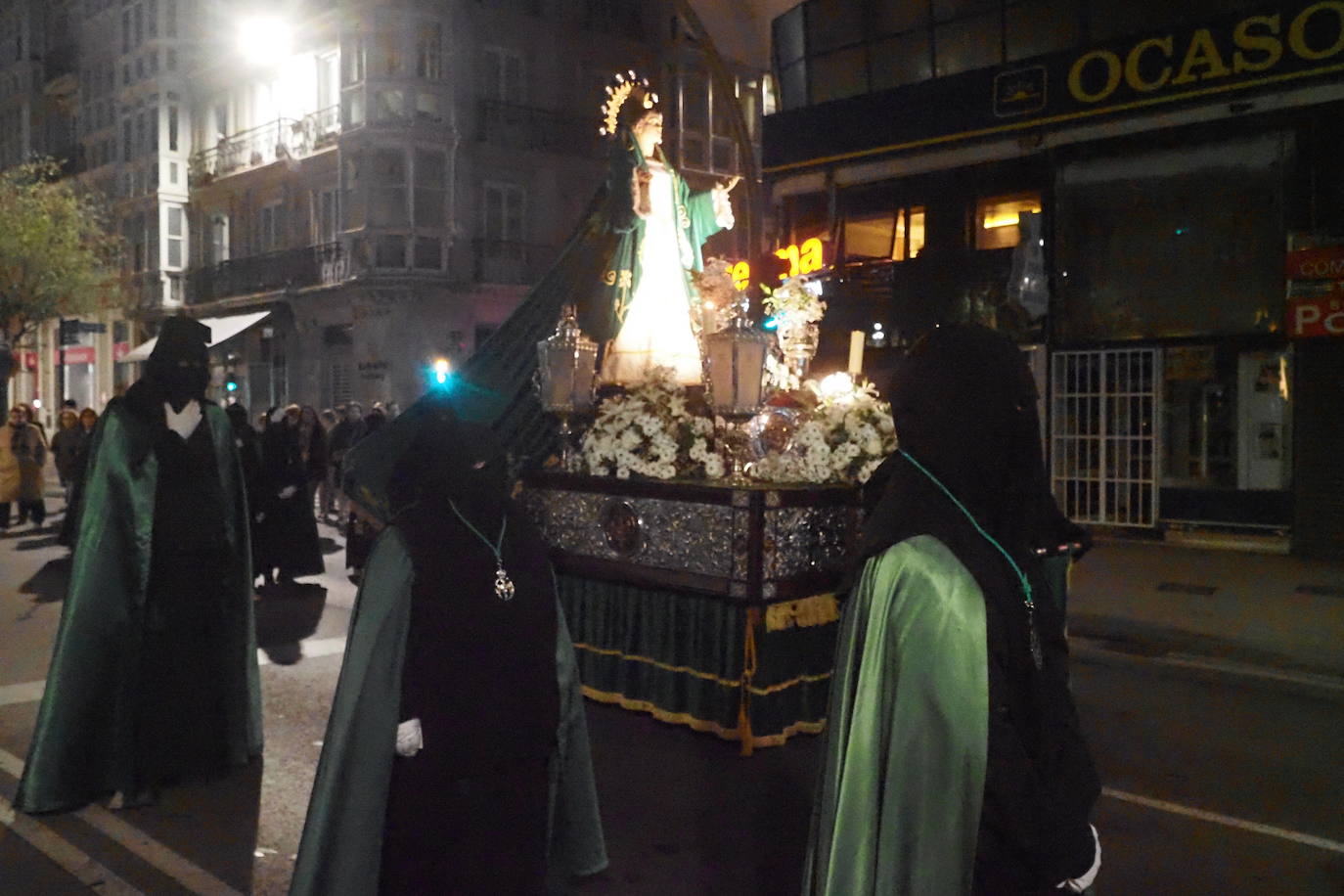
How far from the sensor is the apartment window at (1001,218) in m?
15.9

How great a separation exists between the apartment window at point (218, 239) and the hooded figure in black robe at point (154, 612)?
1216 inches

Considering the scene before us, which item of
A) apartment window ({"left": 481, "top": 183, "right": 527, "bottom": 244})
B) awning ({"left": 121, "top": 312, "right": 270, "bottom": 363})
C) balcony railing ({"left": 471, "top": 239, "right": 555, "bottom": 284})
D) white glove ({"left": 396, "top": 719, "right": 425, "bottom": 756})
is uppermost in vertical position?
apartment window ({"left": 481, "top": 183, "right": 527, "bottom": 244})

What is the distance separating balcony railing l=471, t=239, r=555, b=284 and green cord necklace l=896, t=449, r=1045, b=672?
26.1 meters

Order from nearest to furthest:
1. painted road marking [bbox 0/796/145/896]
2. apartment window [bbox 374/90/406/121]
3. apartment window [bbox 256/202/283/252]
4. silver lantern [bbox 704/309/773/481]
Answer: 1. painted road marking [bbox 0/796/145/896]
2. silver lantern [bbox 704/309/773/481]
3. apartment window [bbox 374/90/406/121]
4. apartment window [bbox 256/202/283/252]

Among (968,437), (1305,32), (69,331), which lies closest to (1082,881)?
(968,437)

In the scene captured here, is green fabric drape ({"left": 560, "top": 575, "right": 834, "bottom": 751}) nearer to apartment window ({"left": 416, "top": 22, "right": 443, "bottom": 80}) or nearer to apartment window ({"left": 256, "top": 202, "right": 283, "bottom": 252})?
apartment window ({"left": 416, "top": 22, "right": 443, "bottom": 80})

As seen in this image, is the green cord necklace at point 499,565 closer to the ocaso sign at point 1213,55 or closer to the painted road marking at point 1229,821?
the painted road marking at point 1229,821

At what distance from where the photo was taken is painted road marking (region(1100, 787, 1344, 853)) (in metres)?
4.73

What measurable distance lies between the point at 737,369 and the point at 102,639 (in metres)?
3.17

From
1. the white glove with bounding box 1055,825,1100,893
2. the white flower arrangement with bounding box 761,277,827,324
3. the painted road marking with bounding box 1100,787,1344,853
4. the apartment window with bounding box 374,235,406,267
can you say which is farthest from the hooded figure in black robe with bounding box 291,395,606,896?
the apartment window with bounding box 374,235,406,267

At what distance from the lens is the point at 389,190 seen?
2748 cm

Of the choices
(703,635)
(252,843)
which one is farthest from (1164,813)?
(252,843)

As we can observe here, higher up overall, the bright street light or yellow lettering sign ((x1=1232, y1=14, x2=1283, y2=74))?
the bright street light

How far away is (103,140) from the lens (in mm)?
39719
